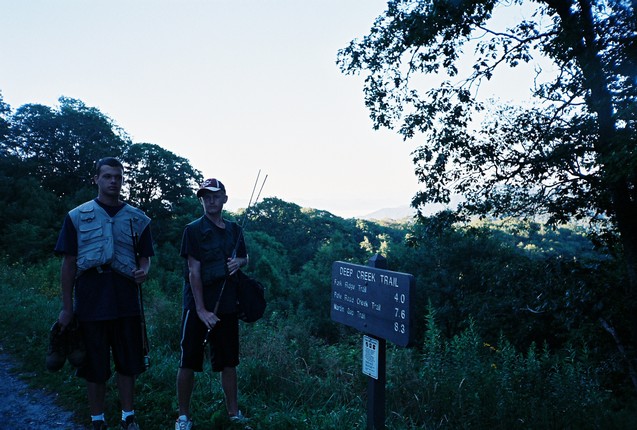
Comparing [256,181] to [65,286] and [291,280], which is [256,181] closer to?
[65,286]

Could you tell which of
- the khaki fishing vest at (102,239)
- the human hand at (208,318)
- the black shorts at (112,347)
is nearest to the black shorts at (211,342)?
the human hand at (208,318)

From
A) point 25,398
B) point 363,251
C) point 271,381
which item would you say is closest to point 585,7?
point 271,381

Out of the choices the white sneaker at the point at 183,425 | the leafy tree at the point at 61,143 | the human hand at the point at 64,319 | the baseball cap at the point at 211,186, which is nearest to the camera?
the human hand at the point at 64,319

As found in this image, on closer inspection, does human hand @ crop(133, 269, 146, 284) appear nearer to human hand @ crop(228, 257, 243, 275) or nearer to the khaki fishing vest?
the khaki fishing vest

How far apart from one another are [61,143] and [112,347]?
115 feet

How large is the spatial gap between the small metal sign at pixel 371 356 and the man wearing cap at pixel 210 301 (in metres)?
1.04

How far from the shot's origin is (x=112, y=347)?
9.94ft

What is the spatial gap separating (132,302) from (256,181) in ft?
4.43

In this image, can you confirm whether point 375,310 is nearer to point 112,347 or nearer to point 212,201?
point 212,201

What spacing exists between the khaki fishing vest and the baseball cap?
58 centimetres

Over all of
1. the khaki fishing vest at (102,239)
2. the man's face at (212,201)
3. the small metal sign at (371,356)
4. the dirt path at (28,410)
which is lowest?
the dirt path at (28,410)

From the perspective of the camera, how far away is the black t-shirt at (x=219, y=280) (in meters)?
3.09

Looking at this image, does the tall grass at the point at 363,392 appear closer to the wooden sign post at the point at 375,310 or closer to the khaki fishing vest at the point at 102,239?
the wooden sign post at the point at 375,310

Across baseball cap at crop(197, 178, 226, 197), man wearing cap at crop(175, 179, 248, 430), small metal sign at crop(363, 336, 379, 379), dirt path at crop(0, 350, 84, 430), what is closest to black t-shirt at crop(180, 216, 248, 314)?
man wearing cap at crop(175, 179, 248, 430)
